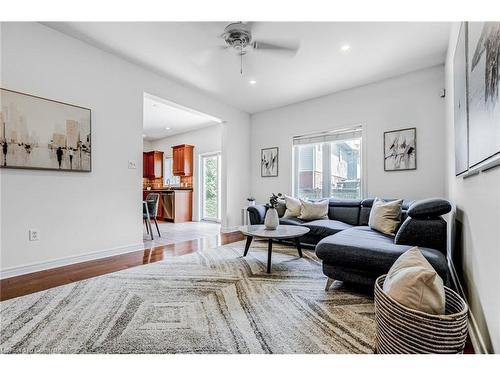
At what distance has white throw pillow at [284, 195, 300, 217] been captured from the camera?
160 inches

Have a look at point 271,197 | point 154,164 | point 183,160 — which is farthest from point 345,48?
point 154,164

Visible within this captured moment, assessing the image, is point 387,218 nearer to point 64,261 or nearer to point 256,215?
point 256,215

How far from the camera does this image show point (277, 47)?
2973 millimetres

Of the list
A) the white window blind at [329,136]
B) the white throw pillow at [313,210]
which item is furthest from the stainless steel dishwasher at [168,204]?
the white throw pillow at [313,210]

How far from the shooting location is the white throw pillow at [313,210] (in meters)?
3.90

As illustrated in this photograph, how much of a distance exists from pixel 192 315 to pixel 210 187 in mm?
5608

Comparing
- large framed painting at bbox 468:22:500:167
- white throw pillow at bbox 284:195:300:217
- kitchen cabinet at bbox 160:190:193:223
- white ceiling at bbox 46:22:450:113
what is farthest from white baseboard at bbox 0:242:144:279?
large framed painting at bbox 468:22:500:167

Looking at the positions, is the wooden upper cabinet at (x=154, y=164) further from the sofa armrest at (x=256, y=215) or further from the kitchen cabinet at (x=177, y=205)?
the sofa armrest at (x=256, y=215)

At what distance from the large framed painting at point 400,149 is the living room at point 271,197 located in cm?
2

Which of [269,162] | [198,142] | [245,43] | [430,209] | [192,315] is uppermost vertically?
[245,43]

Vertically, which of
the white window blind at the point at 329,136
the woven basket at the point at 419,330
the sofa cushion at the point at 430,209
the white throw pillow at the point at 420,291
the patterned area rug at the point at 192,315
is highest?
the white window blind at the point at 329,136

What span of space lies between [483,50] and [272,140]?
420cm
